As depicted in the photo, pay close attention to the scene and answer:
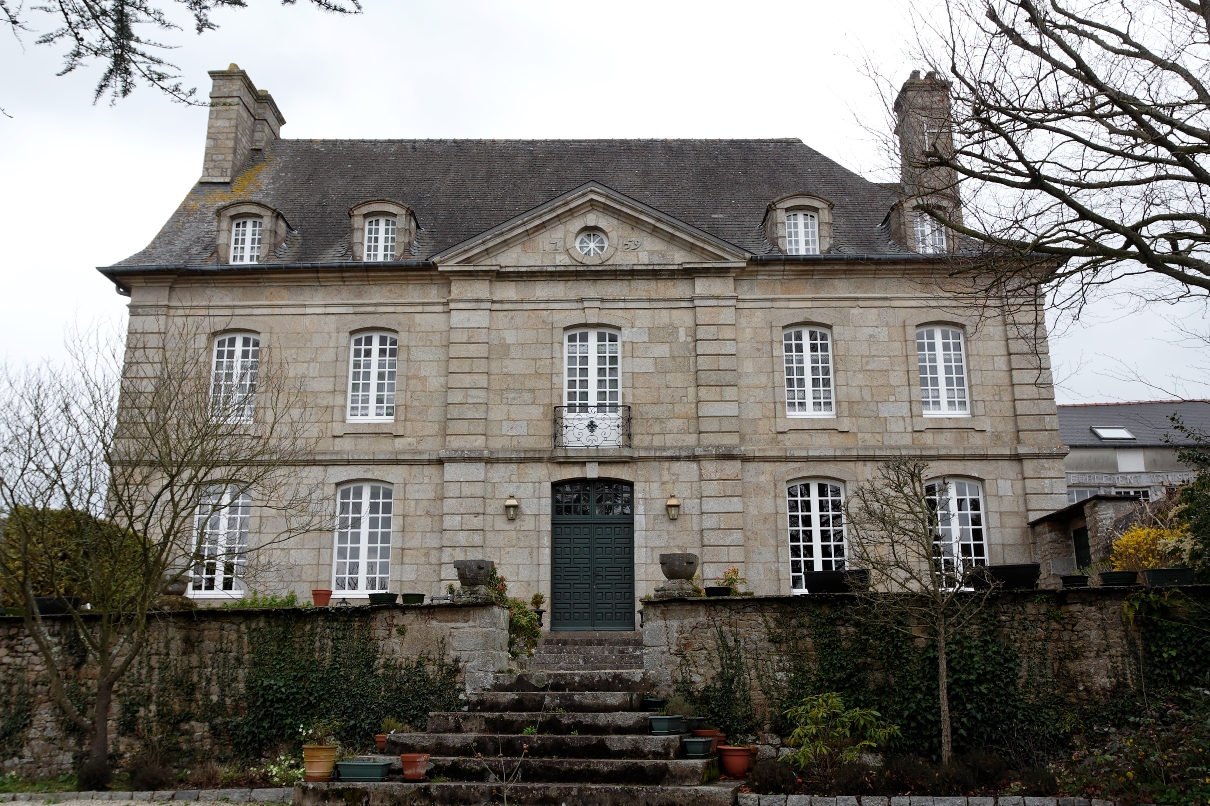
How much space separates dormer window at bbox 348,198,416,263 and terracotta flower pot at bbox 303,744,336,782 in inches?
363

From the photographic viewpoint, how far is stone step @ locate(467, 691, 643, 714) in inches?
417

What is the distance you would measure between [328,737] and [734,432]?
7.52 metres

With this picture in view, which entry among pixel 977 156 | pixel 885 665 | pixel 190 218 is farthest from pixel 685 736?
pixel 190 218

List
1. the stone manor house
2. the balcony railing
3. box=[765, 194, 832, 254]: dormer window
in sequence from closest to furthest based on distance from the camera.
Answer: the stone manor house < the balcony railing < box=[765, 194, 832, 254]: dormer window

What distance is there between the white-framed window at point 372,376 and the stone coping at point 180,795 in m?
6.87

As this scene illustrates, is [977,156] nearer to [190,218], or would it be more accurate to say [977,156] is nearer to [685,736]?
[685,736]

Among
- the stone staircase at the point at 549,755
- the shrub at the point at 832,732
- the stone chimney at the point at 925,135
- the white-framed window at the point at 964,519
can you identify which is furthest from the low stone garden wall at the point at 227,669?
the white-framed window at the point at 964,519

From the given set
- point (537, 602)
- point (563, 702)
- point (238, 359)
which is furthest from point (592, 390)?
point (563, 702)

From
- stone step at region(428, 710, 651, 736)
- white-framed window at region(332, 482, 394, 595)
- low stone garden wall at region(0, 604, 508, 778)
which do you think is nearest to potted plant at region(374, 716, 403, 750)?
low stone garden wall at region(0, 604, 508, 778)

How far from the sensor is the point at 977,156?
8.84 metres

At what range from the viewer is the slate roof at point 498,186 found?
1727 centimetres

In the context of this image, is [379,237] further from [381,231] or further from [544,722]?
[544,722]

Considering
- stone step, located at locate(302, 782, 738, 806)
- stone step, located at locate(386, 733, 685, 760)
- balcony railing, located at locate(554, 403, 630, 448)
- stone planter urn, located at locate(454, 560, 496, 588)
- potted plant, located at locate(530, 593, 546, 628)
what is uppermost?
balcony railing, located at locate(554, 403, 630, 448)

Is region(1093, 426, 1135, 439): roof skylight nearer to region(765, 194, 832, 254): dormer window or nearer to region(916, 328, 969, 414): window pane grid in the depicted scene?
region(916, 328, 969, 414): window pane grid
